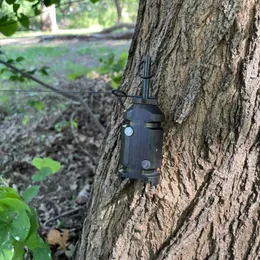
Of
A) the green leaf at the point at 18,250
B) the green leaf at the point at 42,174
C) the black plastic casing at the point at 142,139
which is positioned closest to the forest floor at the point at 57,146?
the green leaf at the point at 42,174

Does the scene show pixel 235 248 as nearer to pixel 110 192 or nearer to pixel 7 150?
pixel 110 192

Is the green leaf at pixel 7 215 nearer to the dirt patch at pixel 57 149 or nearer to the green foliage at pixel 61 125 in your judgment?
the dirt patch at pixel 57 149

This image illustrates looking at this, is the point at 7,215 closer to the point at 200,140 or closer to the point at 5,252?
the point at 5,252

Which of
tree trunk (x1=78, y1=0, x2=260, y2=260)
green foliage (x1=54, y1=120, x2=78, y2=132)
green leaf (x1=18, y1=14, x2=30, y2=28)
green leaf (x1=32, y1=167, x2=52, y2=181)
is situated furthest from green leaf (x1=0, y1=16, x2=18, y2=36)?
green foliage (x1=54, y1=120, x2=78, y2=132)

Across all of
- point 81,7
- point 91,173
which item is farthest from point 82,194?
point 81,7

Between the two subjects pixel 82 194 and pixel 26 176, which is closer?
pixel 82 194

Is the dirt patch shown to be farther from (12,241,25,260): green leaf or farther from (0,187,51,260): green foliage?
(0,187,51,260): green foliage

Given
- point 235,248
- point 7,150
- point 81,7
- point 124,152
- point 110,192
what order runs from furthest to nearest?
point 81,7 → point 7,150 → point 110,192 → point 235,248 → point 124,152
